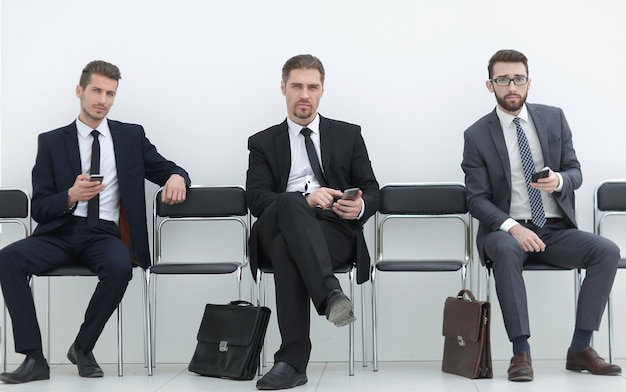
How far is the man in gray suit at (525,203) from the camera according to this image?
3.61 m

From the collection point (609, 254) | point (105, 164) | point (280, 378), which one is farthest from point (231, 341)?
point (609, 254)

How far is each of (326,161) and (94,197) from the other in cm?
108

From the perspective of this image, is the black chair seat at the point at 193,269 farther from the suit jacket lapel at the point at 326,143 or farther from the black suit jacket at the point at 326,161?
the suit jacket lapel at the point at 326,143

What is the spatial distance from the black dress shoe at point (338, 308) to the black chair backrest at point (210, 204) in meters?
1.08

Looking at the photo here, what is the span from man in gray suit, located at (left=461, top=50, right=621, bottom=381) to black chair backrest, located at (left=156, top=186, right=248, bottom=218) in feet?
3.61

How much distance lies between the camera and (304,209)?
3.50 meters

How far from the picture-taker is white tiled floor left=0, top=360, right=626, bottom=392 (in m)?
3.38

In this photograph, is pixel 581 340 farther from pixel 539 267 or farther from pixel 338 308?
pixel 338 308

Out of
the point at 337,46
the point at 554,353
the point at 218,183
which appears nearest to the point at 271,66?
the point at 337,46

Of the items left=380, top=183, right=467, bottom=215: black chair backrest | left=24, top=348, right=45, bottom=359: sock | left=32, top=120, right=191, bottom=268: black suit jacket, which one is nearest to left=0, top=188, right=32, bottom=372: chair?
left=32, top=120, right=191, bottom=268: black suit jacket

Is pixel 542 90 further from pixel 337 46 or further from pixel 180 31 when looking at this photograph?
pixel 180 31

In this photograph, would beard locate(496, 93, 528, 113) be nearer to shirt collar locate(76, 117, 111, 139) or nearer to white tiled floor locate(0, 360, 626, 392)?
white tiled floor locate(0, 360, 626, 392)

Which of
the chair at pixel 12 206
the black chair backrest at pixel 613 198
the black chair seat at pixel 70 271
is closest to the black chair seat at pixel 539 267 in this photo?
the black chair backrest at pixel 613 198

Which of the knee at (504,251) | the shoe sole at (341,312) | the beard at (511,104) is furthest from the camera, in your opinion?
the beard at (511,104)
